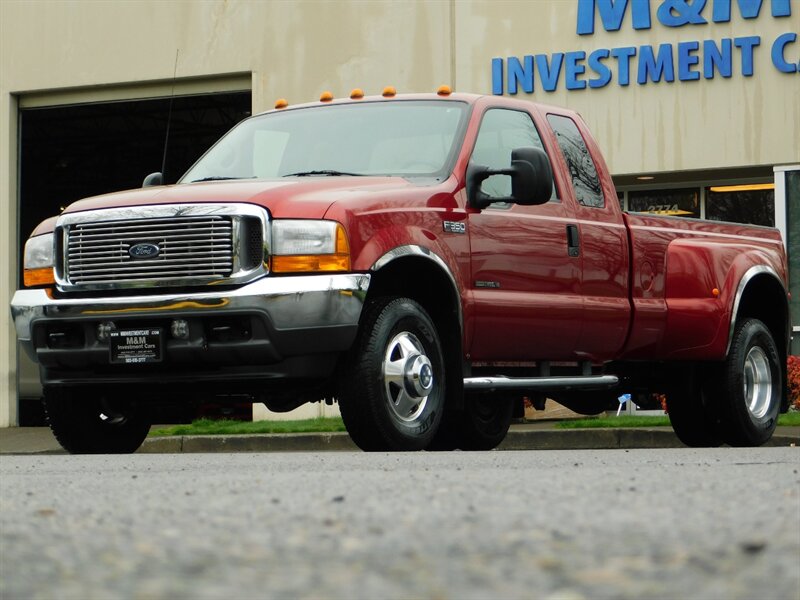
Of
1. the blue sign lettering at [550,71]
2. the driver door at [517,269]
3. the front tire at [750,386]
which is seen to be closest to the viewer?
the driver door at [517,269]

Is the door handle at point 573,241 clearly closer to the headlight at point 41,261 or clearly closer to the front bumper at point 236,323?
the front bumper at point 236,323

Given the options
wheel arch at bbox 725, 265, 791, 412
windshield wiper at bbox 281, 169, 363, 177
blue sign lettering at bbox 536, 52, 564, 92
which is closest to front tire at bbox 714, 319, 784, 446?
wheel arch at bbox 725, 265, 791, 412

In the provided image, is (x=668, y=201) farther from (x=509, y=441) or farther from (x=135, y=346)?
(x=135, y=346)

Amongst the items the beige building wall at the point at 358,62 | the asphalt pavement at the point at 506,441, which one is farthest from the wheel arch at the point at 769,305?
the beige building wall at the point at 358,62

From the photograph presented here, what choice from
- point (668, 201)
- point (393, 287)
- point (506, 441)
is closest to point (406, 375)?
point (393, 287)

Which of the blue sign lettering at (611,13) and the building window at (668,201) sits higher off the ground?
the blue sign lettering at (611,13)

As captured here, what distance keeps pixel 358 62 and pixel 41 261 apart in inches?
448

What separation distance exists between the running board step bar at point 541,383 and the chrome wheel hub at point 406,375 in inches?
17.9

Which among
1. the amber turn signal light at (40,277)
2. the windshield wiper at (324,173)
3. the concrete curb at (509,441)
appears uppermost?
the windshield wiper at (324,173)

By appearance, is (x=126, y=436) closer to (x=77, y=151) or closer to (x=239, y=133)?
(x=239, y=133)

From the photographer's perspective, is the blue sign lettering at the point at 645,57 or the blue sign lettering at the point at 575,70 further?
the blue sign lettering at the point at 575,70

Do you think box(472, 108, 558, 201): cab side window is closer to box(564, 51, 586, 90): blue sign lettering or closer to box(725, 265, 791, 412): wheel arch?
box(725, 265, 791, 412): wheel arch

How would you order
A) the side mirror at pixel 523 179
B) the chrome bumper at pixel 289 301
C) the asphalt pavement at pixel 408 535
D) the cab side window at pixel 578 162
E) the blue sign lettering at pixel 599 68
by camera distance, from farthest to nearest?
the blue sign lettering at pixel 599 68, the cab side window at pixel 578 162, the side mirror at pixel 523 179, the chrome bumper at pixel 289 301, the asphalt pavement at pixel 408 535

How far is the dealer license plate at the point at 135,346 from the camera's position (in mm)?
7941
